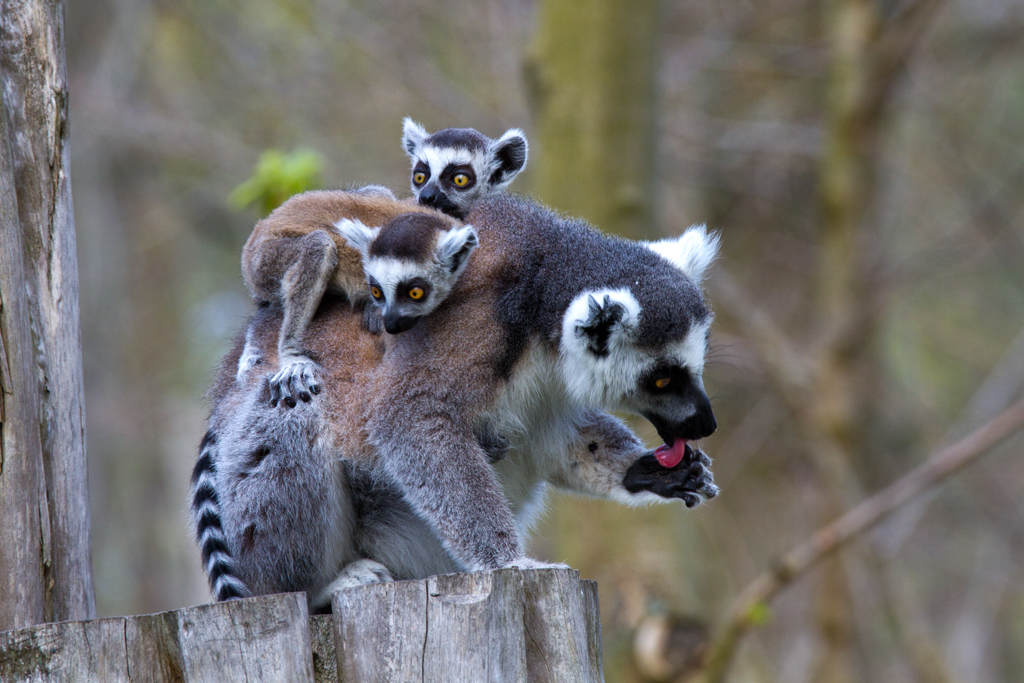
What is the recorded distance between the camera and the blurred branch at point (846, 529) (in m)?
5.77

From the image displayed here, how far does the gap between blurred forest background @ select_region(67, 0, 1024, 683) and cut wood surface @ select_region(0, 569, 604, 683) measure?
368 centimetres

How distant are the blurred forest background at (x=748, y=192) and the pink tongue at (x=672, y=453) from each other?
2.63 m

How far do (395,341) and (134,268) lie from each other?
1382 cm

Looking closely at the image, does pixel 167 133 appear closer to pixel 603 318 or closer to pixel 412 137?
pixel 412 137

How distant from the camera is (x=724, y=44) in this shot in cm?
952

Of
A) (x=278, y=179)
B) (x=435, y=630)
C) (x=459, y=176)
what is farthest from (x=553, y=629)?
(x=278, y=179)

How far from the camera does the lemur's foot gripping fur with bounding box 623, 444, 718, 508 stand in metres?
4.17

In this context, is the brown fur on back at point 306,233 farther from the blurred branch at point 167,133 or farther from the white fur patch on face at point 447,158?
the blurred branch at point 167,133

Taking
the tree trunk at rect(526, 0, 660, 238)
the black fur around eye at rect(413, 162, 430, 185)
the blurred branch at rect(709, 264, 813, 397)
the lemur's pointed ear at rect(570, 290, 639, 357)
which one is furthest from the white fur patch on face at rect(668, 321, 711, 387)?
the blurred branch at rect(709, 264, 813, 397)

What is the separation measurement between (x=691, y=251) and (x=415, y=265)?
4.05 ft

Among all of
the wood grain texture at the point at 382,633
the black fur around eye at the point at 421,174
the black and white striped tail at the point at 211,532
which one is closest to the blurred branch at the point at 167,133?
the black fur around eye at the point at 421,174

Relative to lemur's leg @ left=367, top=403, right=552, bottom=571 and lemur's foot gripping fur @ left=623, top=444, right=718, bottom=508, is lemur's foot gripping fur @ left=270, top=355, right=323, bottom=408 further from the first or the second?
lemur's foot gripping fur @ left=623, top=444, right=718, bottom=508

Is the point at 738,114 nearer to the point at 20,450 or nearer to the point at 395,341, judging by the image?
the point at 395,341

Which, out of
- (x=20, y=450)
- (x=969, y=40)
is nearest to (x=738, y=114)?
(x=969, y=40)
